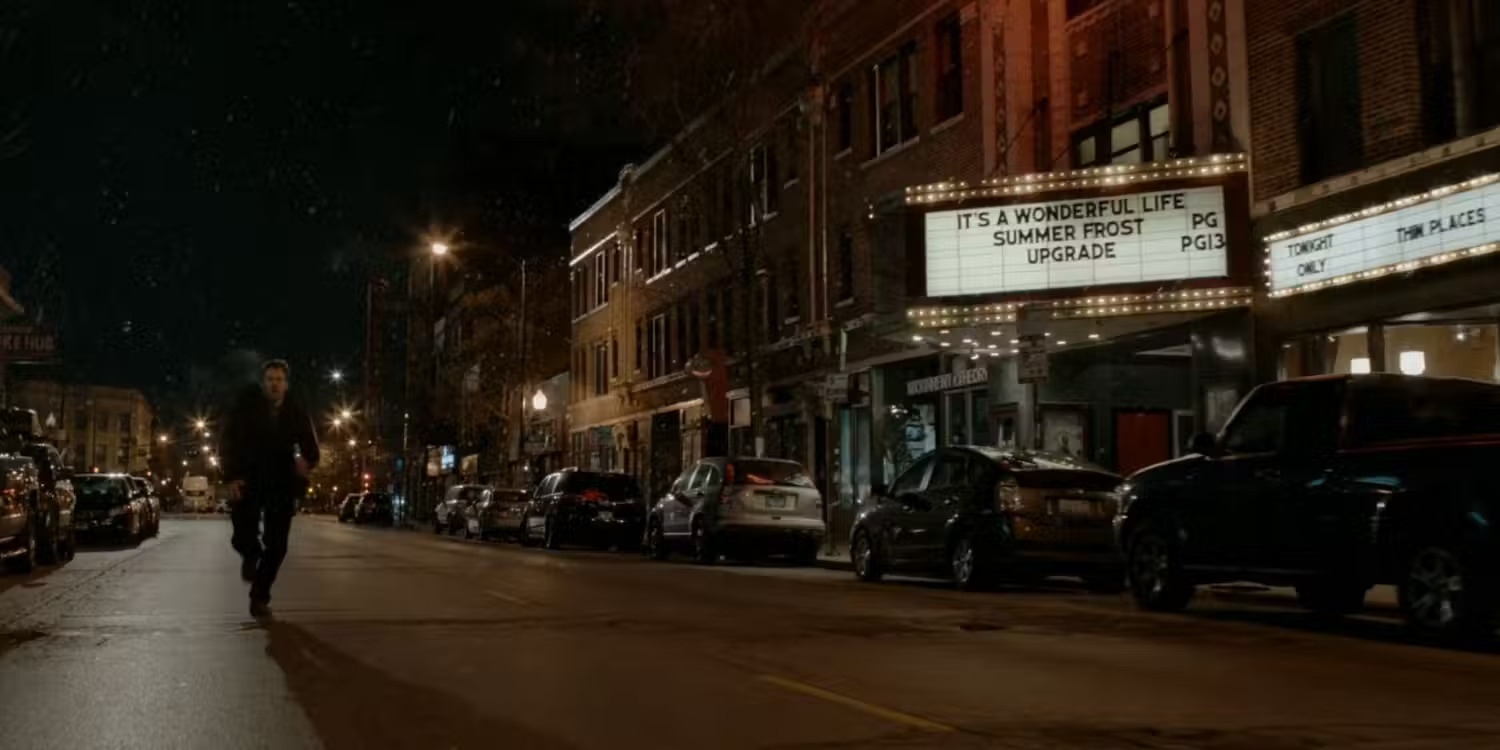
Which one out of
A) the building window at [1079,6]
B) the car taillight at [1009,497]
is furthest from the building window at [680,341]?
the car taillight at [1009,497]

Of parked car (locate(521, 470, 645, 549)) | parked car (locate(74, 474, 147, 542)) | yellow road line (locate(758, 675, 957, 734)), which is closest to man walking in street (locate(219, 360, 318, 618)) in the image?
yellow road line (locate(758, 675, 957, 734))

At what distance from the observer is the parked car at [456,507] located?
4350cm

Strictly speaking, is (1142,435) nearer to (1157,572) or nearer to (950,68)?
(950,68)

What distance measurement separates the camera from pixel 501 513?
1489 inches

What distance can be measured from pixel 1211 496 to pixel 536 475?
50.2 meters

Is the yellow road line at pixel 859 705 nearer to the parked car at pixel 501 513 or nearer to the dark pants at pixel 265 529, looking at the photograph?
the dark pants at pixel 265 529

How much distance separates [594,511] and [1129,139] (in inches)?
505

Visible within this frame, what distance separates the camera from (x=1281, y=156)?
19.7 meters

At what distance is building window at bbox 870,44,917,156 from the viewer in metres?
29.8

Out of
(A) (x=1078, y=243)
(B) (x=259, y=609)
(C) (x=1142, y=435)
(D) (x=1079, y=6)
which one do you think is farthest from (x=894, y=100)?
(B) (x=259, y=609)

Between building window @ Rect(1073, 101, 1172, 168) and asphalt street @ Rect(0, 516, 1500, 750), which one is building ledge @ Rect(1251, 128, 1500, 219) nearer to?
building window @ Rect(1073, 101, 1172, 168)

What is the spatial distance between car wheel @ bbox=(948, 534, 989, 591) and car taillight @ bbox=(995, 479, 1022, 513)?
1.75 ft

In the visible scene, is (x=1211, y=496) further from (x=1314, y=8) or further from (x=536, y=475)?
(x=536, y=475)

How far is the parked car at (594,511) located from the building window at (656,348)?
15.0 meters
